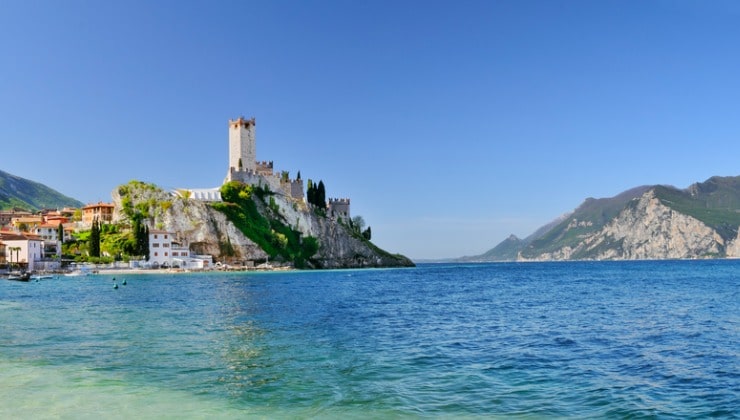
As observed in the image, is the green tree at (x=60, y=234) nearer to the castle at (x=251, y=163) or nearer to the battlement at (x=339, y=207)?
the castle at (x=251, y=163)

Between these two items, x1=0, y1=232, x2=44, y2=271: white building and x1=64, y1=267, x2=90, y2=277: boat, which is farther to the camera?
x1=0, y1=232, x2=44, y2=271: white building

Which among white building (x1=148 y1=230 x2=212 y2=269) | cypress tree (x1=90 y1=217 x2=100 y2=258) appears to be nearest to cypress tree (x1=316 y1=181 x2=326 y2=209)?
white building (x1=148 y1=230 x2=212 y2=269)

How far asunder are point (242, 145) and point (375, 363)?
126 meters

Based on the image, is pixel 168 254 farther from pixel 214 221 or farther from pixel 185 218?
pixel 214 221

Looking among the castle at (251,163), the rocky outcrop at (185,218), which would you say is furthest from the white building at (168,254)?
the castle at (251,163)

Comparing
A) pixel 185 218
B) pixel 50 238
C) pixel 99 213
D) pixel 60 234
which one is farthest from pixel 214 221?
pixel 50 238

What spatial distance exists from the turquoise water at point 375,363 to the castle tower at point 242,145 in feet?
352

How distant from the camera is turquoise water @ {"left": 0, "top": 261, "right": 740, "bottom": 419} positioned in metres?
11.7

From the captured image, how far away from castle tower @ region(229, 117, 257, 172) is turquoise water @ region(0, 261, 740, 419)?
107 m

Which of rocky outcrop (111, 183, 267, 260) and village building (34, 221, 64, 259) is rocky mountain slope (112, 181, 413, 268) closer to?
rocky outcrop (111, 183, 267, 260)

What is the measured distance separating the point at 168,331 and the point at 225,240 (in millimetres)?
92766

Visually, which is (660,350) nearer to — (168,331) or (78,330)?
(168,331)

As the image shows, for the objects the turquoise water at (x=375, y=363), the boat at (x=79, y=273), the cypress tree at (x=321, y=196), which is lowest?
the turquoise water at (x=375, y=363)

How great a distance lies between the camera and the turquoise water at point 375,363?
11688 mm
